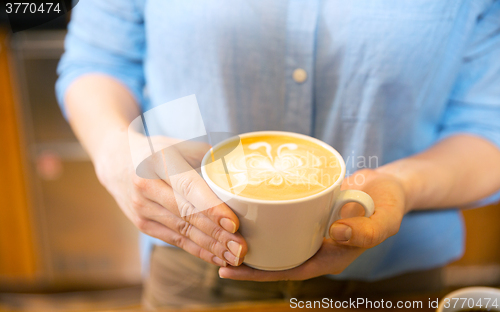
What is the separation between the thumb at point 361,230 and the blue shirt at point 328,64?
0.06 m

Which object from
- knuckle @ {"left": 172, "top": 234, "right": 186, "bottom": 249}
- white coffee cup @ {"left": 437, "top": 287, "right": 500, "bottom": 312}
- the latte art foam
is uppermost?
the latte art foam

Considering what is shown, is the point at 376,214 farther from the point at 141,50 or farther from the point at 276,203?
the point at 141,50

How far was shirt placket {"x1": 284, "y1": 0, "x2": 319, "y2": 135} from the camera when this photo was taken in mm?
337

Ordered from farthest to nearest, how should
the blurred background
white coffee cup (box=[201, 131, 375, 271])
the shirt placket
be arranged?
the blurred background → the shirt placket → white coffee cup (box=[201, 131, 375, 271])

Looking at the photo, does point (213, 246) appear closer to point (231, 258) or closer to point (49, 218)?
point (231, 258)

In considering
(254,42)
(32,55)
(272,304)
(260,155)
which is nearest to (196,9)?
(254,42)

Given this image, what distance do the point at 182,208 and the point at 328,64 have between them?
20 cm

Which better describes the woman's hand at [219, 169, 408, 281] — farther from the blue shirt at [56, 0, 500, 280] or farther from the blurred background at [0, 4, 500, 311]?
the blurred background at [0, 4, 500, 311]

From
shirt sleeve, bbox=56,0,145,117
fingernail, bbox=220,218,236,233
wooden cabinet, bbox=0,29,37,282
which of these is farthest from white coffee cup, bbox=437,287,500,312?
wooden cabinet, bbox=0,29,37,282

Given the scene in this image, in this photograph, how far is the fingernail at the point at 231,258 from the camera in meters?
0.26

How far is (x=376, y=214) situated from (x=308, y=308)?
0.14 metres

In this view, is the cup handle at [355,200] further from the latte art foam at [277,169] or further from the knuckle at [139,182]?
the knuckle at [139,182]

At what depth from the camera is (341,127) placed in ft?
1.12

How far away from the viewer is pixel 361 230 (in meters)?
0.26
